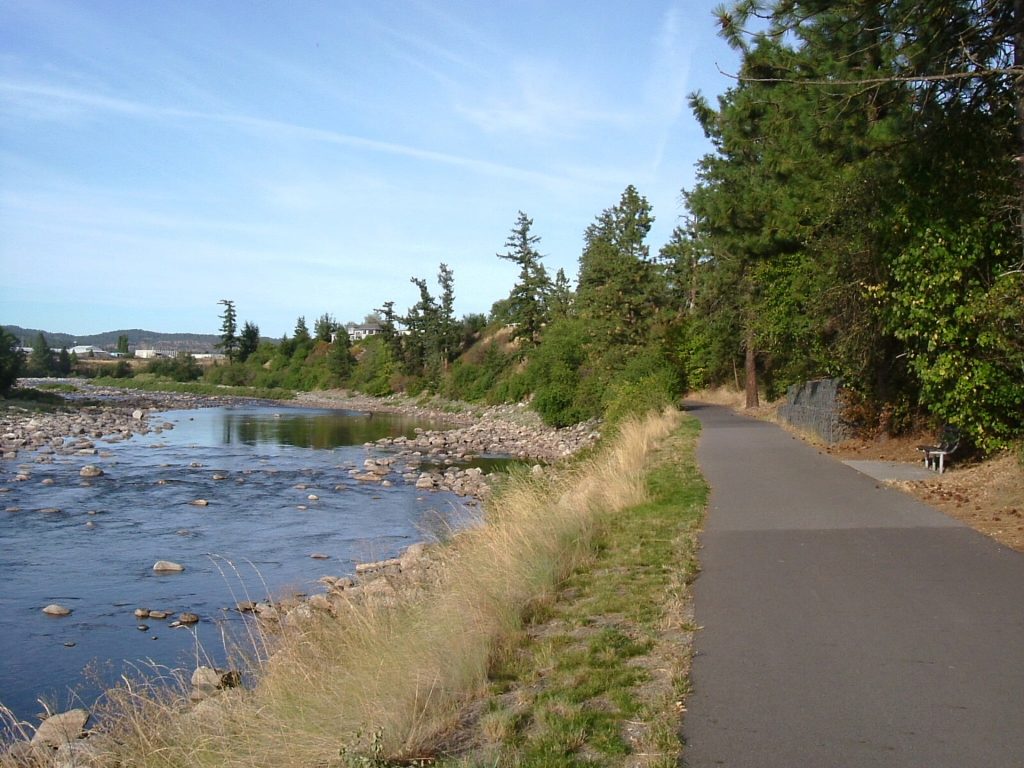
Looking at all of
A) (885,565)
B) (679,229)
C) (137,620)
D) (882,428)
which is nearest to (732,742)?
(885,565)

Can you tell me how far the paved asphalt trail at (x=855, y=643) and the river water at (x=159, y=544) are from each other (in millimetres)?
5129

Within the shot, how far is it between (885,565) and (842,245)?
1046 cm

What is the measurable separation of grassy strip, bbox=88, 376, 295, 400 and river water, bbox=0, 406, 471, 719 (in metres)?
66.2

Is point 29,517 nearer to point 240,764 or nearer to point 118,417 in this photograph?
point 240,764

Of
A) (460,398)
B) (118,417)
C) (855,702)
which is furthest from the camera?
(460,398)

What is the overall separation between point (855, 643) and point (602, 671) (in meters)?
1.89

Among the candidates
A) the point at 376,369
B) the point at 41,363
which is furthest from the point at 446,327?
the point at 41,363

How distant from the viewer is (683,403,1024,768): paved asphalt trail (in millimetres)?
4789

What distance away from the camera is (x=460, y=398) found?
243 feet

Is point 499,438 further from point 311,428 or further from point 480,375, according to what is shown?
point 480,375

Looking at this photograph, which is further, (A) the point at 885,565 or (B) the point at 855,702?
(A) the point at 885,565

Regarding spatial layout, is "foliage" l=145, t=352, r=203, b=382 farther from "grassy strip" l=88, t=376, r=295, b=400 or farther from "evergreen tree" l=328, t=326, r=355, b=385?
"evergreen tree" l=328, t=326, r=355, b=385

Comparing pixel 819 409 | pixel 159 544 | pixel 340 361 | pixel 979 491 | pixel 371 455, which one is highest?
pixel 340 361

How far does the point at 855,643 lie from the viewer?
6.47 metres
